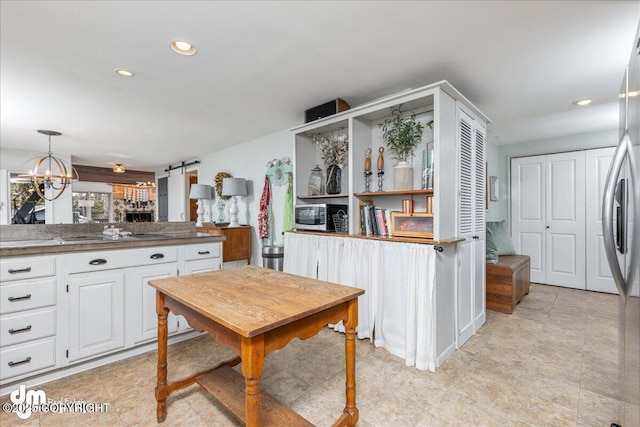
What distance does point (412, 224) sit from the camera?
246 centimetres

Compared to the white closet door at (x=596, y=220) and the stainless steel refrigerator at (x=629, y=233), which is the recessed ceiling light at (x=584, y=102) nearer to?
the white closet door at (x=596, y=220)

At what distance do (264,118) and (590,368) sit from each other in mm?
3838

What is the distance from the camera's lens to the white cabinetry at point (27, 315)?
1872 mm

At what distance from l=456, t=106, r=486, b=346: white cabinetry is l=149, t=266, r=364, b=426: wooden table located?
150 cm

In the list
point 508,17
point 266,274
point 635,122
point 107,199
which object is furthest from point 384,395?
point 107,199

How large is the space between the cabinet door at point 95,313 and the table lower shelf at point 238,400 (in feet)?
3.20

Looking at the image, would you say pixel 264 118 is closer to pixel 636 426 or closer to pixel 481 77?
pixel 481 77

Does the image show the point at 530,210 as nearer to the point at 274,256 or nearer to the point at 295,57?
the point at 274,256

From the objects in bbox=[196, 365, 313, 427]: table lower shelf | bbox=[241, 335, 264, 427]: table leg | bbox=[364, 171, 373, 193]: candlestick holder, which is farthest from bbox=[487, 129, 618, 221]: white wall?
bbox=[241, 335, 264, 427]: table leg

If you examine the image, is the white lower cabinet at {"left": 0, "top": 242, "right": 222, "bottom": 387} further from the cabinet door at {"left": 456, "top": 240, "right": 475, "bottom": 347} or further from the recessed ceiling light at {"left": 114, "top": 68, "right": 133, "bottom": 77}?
the cabinet door at {"left": 456, "top": 240, "right": 475, "bottom": 347}

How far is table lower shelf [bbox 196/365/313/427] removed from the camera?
1450mm

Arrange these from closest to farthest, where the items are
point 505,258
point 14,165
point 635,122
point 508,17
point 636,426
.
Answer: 1. point 636,426
2. point 635,122
3. point 508,17
4. point 505,258
5. point 14,165

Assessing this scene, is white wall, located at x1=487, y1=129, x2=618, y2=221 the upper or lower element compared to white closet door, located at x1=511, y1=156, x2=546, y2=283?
upper

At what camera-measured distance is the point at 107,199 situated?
26.0 ft
